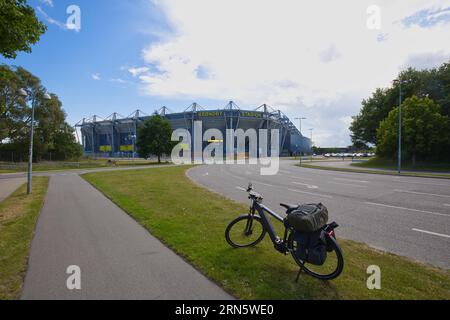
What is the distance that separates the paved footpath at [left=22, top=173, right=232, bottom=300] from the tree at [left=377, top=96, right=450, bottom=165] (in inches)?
1339

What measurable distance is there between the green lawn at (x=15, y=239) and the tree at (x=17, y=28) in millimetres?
5150

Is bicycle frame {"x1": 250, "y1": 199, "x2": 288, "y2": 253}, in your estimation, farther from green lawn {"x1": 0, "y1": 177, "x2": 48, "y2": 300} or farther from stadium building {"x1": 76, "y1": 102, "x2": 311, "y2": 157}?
stadium building {"x1": 76, "y1": 102, "x2": 311, "y2": 157}

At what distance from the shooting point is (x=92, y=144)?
109000 millimetres

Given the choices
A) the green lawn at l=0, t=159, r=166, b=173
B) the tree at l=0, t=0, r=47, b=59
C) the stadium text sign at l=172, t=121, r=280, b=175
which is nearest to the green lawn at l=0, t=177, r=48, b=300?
the tree at l=0, t=0, r=47, b=59

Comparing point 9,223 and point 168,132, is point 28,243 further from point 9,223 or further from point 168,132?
point 168,132

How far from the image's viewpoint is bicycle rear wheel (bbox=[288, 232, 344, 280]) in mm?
3576

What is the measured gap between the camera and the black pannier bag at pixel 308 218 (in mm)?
3545

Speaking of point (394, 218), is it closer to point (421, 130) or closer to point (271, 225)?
point (271, 225)

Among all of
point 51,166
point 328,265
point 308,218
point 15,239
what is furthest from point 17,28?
point 51,166

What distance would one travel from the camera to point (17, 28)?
7.14 m

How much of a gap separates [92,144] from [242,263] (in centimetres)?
12017

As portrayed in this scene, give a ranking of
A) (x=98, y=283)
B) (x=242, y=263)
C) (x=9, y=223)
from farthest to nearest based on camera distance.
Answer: (x=9, y=223) < (x=242, y=263) < (x=98, y=283)

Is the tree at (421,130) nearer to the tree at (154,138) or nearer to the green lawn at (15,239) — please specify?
the tree at (154,138)
